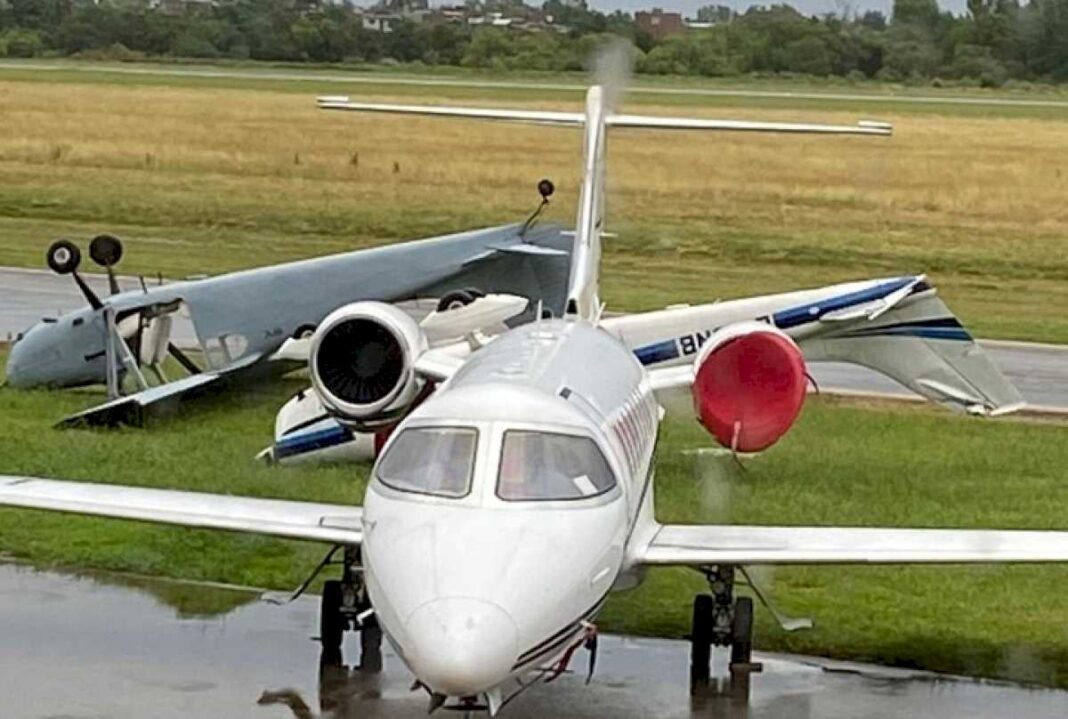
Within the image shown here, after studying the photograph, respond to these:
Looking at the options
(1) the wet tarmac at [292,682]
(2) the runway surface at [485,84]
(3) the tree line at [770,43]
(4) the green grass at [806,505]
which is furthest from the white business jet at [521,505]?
(2) the runway surface at [485,84]

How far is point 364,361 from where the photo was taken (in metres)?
15.6

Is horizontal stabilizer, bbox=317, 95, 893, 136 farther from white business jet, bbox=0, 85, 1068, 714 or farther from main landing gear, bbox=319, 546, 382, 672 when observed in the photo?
main landing gear, bbox=319, 546, 382, 672

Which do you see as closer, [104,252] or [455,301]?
[104,252]

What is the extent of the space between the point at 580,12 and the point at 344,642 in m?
91.5

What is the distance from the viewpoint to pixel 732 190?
55.8 metres

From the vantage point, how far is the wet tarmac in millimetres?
12648

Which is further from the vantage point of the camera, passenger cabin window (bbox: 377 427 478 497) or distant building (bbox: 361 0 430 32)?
distant building (bbox: 361 0 430 32)

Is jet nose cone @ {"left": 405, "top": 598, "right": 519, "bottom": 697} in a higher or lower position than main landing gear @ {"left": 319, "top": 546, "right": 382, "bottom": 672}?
higher

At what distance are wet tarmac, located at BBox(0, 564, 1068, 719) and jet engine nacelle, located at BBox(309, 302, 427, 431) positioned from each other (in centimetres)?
138

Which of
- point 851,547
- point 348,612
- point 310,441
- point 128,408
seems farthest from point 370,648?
point 128,408

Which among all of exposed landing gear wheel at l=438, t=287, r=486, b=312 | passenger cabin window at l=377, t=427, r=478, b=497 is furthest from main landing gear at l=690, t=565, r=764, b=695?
exposed landing gear wheel at l=438, t=287, r=486, b=312

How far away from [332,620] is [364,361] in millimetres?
2377

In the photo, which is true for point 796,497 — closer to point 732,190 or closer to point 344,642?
point 344,642

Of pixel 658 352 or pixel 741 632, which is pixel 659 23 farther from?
pixel 741 632
